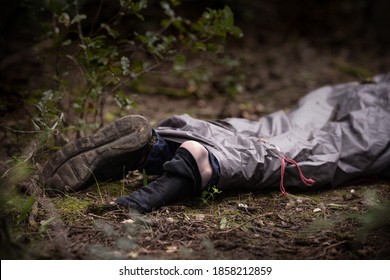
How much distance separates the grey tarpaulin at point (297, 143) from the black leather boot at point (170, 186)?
0.52ft

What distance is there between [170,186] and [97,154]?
42cm

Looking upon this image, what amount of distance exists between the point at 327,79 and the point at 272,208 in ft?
11.0

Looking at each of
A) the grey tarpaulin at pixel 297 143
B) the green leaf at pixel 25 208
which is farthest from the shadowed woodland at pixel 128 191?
Result: the grey tarpaulin at pixel 297 143

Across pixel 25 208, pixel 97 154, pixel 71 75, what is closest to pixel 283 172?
pixel 97 154

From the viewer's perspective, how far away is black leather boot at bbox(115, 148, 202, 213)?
206 cm

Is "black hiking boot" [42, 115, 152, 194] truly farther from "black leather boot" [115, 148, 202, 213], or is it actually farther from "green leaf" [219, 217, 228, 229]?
"green leaf" [219, 217, 228, 229]

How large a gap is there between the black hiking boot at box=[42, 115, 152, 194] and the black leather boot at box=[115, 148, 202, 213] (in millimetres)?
204

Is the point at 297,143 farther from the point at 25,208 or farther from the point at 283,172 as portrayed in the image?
the point at 25,208

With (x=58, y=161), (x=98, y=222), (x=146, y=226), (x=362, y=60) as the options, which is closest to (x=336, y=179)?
(x=146, y=226)

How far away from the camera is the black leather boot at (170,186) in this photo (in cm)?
206

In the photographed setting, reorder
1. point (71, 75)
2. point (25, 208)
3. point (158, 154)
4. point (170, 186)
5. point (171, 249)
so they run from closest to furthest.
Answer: point (171, 249), point (25, 208), point (170, 186), point (158, 154), point (71, 75)

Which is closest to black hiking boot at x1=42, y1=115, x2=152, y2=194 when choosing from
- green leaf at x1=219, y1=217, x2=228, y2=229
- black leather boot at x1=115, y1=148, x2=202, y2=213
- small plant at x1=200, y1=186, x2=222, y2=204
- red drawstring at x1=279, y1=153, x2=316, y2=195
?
black leather boot at x1=115, y1=148, x2=202, y2=213

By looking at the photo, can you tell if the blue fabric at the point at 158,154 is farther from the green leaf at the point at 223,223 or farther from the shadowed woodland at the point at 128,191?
the green leaf at the point at 223,223

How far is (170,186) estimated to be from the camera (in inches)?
82.4
